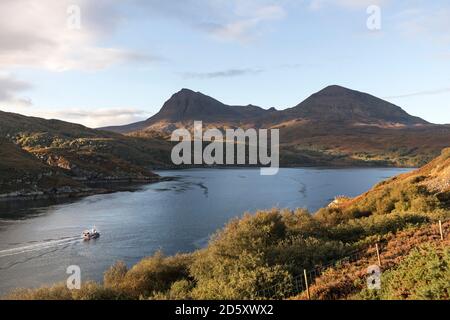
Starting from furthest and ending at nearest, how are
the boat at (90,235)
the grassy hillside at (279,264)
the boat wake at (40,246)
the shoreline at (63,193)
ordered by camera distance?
the shoreline at (63,193), the boat at (90,235), the boat wake at (40,246), the grassy hillside at (279,264)

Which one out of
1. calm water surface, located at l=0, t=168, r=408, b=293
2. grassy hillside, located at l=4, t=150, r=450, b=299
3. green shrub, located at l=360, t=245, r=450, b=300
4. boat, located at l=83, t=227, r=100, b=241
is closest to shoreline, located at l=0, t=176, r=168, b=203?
calm water surface, located at l=0, t=168, r=408, b=293

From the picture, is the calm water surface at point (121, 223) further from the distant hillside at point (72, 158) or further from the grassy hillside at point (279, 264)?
the distant hillside at point (72, 158)

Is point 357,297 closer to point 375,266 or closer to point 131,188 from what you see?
point 375,266

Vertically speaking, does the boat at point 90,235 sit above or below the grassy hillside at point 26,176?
below

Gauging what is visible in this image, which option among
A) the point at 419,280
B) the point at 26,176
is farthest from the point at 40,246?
the point at 26,176

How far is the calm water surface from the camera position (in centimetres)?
4466

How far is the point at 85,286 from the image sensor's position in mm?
21141

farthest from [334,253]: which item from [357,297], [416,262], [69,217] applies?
[69,217]

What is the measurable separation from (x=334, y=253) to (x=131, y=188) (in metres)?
94.5

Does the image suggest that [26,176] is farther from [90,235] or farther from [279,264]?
[279,264]

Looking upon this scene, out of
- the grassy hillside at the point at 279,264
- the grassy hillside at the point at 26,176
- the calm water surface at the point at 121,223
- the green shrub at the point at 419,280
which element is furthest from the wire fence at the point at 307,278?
the grassy hillside at the point at 26,176

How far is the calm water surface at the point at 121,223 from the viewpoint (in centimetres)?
4466
